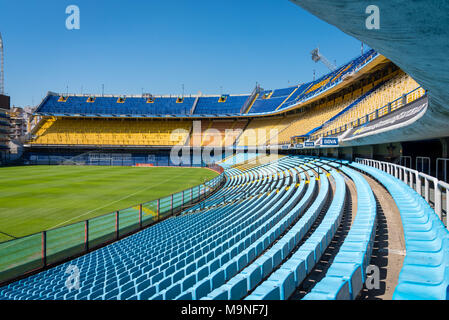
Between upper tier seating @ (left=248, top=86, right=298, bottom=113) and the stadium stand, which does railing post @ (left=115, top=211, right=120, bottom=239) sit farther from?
upper tier seating @ (left=248, top=86, right=298, bottom=113)

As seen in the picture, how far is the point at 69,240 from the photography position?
7.45 meters

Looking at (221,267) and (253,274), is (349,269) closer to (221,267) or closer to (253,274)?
(253,274)

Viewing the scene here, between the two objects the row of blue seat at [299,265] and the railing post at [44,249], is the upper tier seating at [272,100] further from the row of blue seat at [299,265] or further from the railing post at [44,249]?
the railing post at [44,249]

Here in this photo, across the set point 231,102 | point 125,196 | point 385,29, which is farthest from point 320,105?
point 385,29

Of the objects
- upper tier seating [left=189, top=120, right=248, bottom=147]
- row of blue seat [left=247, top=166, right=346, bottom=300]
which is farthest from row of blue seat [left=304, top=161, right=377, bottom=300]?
upper tier seating [left=189, top=120, right=248, bottom=147]

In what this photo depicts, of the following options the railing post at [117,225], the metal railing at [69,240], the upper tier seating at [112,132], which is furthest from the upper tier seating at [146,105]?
the railing post at [117,225]

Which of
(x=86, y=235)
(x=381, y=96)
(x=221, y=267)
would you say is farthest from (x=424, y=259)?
(x=381, y=96)

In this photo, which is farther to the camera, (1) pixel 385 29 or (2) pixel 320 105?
(2) pixel 320 105

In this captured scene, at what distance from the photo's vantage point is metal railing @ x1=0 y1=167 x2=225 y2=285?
634 centimetres

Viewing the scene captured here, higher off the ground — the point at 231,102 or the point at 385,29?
the point at 231,102

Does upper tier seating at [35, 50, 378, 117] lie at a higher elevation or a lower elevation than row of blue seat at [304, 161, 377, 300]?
higher
